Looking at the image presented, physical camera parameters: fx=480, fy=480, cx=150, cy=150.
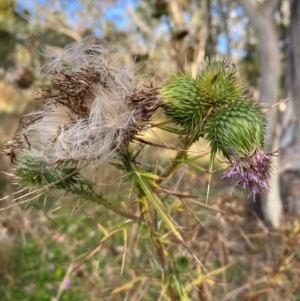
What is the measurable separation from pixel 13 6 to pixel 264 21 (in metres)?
5.51

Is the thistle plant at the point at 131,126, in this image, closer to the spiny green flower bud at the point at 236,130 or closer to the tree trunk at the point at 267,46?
the spiny green flower bud at the point at 236,130

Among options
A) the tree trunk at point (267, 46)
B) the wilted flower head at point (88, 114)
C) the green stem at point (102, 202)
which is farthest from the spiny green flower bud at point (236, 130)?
the tree trunk at point (267, 46)

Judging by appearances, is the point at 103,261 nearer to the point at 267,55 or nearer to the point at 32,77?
the point at 32,77

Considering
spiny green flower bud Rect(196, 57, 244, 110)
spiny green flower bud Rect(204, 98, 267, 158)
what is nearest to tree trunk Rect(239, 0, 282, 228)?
spiny green flower bud Rect(196, 57, 244, 110)

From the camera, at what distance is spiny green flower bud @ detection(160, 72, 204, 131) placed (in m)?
1.35

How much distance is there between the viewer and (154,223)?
64.4 inches

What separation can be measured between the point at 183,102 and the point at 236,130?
6.8 inches

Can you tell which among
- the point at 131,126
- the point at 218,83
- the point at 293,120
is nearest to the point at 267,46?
the point at 293,120

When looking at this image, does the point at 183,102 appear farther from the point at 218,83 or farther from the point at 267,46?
the point at 267,46

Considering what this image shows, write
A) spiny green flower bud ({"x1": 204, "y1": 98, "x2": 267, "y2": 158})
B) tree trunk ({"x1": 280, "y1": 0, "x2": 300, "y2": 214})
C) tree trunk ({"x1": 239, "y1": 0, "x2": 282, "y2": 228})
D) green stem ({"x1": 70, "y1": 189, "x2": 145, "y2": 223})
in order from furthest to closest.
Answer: tree trunk ({"x1": 280, "y1": 0, "x2": 300, "y2": 214}), tree trunk ({"x1": 239, "y1": 0, "x2": 282, "y2": 228}), green stem ({"x1": 70, "y1": 189, "x2": 145, "y2": 223}), spiny green flower bud ({"x1": 204, "y1": 98, "x2": 267, "y2": 158})

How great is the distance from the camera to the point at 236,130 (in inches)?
49.8

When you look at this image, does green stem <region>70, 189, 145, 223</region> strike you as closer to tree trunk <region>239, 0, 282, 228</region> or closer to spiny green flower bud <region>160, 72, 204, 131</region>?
spiny green flower bud <region>160, 72, 204, 131</region>

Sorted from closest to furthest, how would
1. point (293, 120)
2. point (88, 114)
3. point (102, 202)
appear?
point (88, 114) → point (102, 202) → point (293, 120)

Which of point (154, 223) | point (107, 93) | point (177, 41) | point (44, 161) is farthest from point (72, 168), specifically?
point (177, 41)
